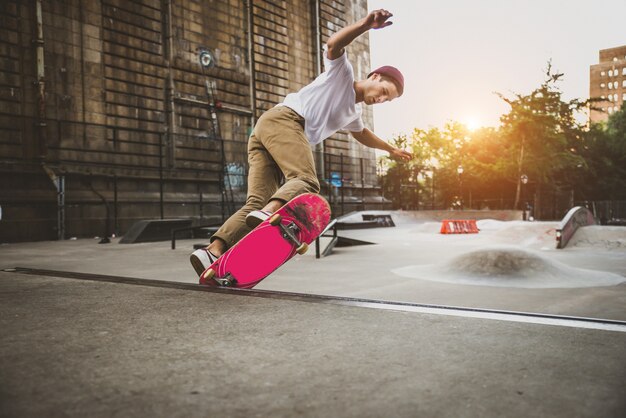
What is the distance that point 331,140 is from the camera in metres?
20.9

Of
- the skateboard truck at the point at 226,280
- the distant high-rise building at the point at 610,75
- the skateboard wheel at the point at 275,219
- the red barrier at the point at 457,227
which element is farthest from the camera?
the distant high-rise building at the point at 610,75

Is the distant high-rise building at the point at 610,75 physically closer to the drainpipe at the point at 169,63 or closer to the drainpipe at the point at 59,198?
the drainpipe at the point at 169,63

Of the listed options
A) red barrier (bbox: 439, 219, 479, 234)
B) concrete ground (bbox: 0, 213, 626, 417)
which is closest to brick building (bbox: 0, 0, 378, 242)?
red barrier (bbox: 439, 219, 479, 234)

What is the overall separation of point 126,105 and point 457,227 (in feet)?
35.0

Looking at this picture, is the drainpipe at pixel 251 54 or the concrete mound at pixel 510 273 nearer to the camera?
the concrete mound at pixel 510 273

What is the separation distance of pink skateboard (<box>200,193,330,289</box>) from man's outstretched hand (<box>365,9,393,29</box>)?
3.56 ft

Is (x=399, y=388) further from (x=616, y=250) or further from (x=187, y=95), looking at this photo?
(x=187, y=95)

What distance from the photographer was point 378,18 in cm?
262

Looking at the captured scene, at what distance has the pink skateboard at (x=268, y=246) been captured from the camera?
2.53 m

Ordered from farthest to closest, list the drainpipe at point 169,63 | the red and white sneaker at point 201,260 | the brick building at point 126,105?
the drainpipe at point 169,63 → the brick building at point 126,105 → the red and white sneaker at point 201,260

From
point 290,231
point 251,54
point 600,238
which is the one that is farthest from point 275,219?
point 251,54

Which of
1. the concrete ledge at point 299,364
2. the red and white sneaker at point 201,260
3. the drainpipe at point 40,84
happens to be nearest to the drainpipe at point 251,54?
the drainpipe at point 40,84

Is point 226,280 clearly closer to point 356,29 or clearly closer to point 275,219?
point 275,219

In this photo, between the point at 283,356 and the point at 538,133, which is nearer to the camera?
the point at 283,356
